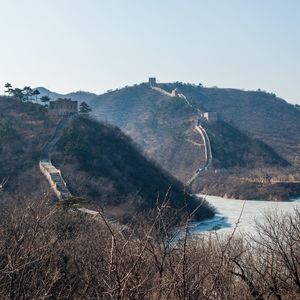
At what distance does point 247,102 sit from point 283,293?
332 ft

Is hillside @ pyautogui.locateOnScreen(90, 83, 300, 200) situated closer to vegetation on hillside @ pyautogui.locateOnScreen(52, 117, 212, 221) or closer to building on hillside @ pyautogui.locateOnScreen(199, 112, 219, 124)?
building on hillside @ pyautogui.locateOnScreen(199, 112, 219, 124)

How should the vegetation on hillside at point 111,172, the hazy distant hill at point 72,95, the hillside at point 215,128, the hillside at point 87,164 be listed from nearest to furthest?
the hillside at point 87,164
the vegetation on hillside at point 111,172
the hillside at point 215,128
the hazy distant hill at point 72,95

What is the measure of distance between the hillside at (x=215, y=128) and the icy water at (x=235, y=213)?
544 cm

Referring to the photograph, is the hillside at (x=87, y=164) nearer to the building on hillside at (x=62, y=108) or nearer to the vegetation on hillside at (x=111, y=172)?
the vegetation on hillside at (x=111, y=172)

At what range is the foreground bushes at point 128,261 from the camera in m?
5.23

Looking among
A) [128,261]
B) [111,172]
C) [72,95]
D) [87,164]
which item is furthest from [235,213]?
[72,95]

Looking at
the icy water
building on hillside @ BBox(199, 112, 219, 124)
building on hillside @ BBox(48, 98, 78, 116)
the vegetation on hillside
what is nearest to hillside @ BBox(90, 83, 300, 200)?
building on hillside @ BBox(199, 112, 219, 124)

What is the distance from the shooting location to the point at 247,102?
106500 millimetres

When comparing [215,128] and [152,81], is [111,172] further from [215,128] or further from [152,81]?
[152,81]

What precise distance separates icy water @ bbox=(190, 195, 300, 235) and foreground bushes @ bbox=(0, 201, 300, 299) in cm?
1217

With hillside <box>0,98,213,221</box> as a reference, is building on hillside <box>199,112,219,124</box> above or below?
above

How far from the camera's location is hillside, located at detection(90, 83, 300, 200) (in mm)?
62625

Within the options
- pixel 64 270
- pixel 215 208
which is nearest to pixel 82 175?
pixel 215 208

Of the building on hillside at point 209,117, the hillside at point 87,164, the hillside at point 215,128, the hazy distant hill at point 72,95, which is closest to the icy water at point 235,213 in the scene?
the hillside at point 87,164
